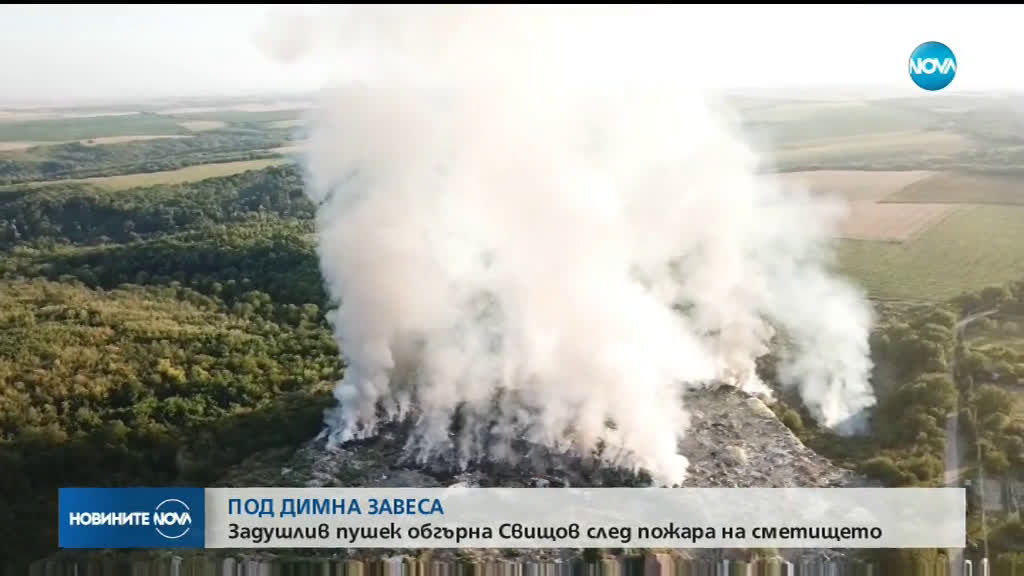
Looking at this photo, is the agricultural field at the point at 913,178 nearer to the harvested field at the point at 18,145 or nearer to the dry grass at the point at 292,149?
the dry grass at the point at 292,149

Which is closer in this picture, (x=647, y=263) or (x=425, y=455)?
(x=425, y=455)

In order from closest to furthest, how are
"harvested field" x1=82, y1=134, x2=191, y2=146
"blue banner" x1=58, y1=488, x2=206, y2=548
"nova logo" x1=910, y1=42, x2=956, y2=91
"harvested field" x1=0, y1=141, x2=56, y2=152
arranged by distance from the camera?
"blue banner" x1=58, y1=488, x2=206, y2=548 < "nova logo" x1=910, y1=42, x2=956, y2=91 < "harvested field" x1=0, y1=141, x2=56, y2=152 < "harvested field" x1=82, y1=134, x2=191, y2=146

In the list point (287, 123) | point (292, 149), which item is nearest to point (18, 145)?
point (292, 149)

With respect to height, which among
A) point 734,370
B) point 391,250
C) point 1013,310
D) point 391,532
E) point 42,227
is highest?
point 42,227

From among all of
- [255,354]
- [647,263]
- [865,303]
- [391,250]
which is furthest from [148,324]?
[865,303]

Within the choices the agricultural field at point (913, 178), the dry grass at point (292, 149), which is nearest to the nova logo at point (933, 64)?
the agricultural field at point (913, 178)

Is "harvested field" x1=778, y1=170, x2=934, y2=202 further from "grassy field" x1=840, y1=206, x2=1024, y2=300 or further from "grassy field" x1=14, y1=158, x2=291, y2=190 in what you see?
"grassy field" x1=14, y1=158, x2=291, y2=190

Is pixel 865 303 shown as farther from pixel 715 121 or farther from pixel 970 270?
pixel 715 121

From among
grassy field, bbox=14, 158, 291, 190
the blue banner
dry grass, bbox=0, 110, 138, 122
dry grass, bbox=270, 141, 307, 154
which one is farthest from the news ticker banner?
grassy field, bbox=14, 158, 291, 190
